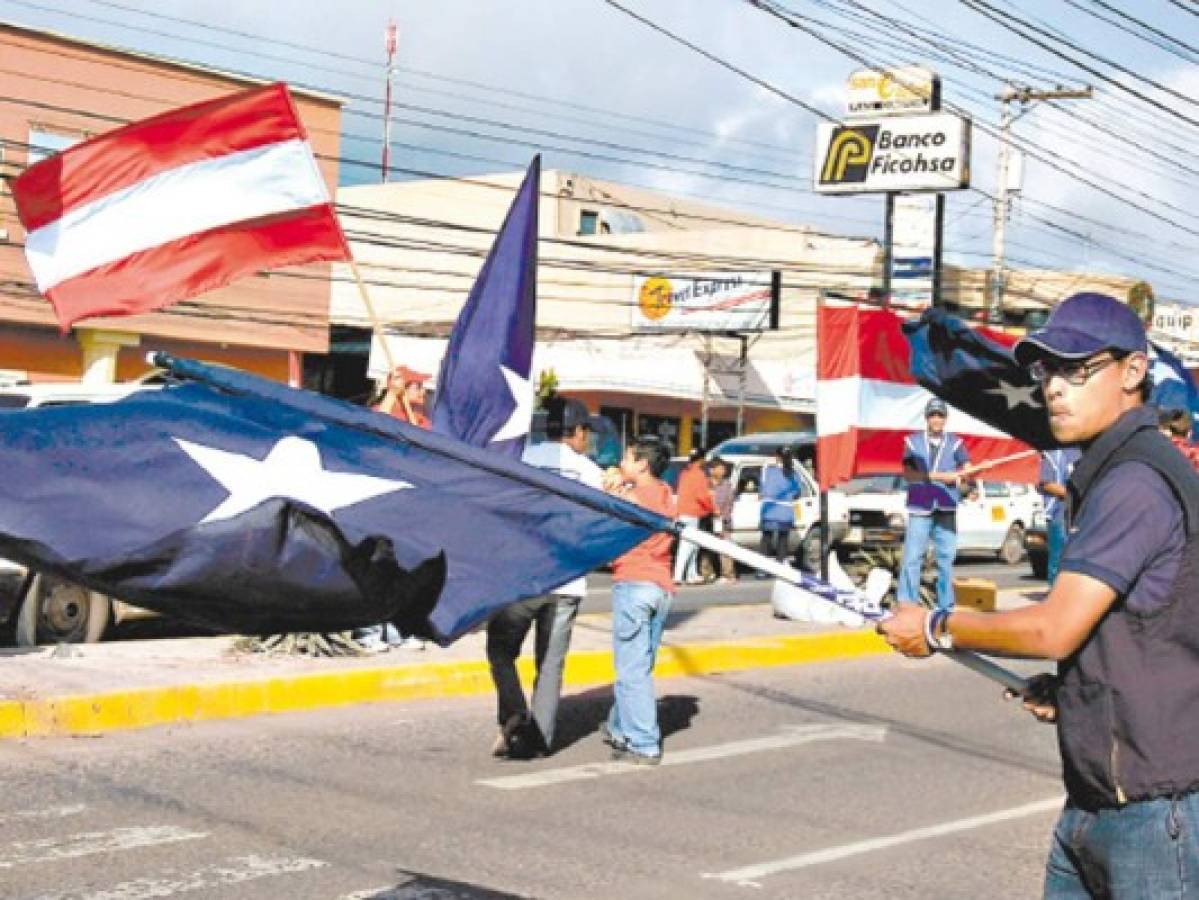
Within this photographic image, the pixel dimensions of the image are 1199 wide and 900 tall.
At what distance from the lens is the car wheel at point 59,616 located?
13.7 m

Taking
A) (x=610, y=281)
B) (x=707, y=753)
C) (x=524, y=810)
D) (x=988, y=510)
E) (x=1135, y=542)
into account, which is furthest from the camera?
(x=610, y=281)

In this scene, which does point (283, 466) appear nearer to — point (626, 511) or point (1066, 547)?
point (626, 511)

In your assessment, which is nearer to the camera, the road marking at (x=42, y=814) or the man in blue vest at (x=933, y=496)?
the road marking at (x=42, y=814)

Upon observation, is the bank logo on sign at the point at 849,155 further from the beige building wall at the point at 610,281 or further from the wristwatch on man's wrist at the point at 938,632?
the wristwatch on man's wrist at the point at 938,632

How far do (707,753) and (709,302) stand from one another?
39685 mm

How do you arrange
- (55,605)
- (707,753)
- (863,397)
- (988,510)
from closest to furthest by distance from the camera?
(707,753) < (55,605) < (863,397) < (988,510)

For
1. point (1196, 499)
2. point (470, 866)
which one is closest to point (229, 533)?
point (1196, 499)

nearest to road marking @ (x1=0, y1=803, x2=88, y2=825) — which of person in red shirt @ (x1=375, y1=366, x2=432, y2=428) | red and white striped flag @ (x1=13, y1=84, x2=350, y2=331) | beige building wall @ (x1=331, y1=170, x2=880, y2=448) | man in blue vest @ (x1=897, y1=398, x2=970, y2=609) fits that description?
red and white striped flag @ (x1=13, y1=84, x2=350, y2=331)

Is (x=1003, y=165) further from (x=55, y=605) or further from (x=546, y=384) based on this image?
(x=55, y=605)

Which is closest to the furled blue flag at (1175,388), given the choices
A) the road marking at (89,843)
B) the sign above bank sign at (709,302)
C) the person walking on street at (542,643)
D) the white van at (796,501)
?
the person walking on street at (542,643)

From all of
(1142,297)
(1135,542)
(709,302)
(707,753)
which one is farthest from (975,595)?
(1142,297)

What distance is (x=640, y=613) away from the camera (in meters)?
10.4

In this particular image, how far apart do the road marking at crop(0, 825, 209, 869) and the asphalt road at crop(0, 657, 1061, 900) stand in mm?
14

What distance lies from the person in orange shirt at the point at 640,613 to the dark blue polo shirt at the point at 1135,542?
6.34 metres
